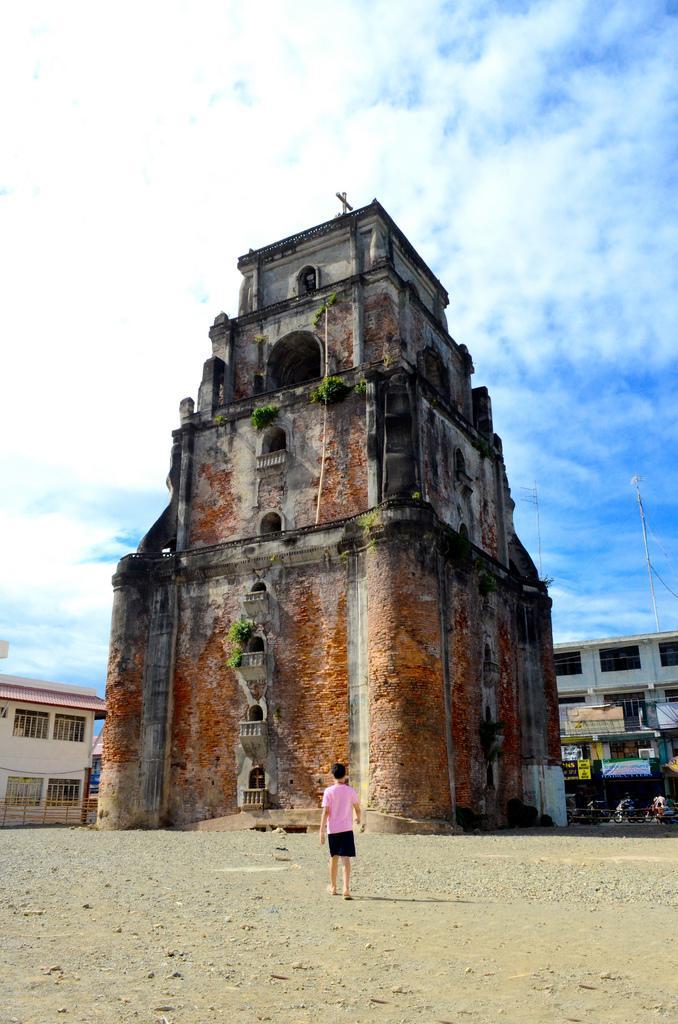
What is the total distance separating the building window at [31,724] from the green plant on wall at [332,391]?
19.3 m

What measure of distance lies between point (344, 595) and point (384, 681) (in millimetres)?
2785

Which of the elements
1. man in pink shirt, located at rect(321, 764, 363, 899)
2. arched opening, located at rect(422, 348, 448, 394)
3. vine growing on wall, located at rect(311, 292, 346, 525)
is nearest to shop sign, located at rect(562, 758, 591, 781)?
arched opening, located at rect(422, 348, 448, 394)

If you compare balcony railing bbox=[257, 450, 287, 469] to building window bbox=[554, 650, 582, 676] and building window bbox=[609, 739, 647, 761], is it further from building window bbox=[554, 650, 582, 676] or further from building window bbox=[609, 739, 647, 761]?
building window bbox=[554, 650, 582, 676]

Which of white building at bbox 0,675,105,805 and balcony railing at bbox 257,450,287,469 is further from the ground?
balcony railing at bbox 257,450,287,469

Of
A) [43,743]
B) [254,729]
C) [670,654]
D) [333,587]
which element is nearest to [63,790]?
[43,743]

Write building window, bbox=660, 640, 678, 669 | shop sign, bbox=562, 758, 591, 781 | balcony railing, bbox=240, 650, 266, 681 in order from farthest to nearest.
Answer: building window, bbox=660, 640, 678, 669 → shop sign, bbox=562, 758, 591, 781 → balcony railing, bbox=240, 650, 266, 681

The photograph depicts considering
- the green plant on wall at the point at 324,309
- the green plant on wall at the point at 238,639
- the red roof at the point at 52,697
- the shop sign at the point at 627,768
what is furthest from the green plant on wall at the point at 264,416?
the shop sign at the point at 627,768

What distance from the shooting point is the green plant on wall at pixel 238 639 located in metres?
21.3

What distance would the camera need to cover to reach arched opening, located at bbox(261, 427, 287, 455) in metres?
23.9

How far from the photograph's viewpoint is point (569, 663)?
47.5 meters

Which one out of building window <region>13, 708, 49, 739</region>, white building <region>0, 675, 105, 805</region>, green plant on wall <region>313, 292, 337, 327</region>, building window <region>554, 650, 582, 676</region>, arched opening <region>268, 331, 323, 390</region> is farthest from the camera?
building window <region>554, 650, 582, 676</region>

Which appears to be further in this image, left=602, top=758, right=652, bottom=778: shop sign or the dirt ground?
left=602, top=758, right=652, bottom=778: shop sign

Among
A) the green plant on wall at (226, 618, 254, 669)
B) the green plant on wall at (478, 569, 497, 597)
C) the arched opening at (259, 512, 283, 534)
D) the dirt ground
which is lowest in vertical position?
the dirt ground

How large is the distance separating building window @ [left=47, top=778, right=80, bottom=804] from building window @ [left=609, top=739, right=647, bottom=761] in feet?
79.9
